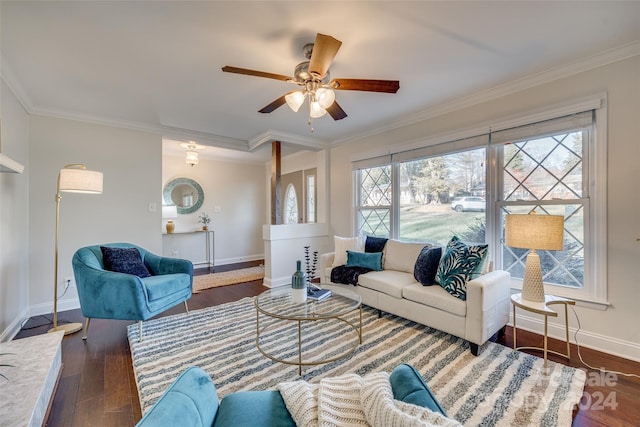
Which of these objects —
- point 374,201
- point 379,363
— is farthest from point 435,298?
point 374,201

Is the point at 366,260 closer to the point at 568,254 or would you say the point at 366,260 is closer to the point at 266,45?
the point at 568,254

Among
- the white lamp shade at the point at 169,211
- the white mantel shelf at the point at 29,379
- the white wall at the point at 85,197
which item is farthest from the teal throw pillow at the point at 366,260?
the white lamp shade at the point at 169,211

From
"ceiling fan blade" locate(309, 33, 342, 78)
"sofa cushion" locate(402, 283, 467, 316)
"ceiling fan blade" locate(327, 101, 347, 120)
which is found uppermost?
"ceiling fan blade" locate(309, 33, 342, 78)

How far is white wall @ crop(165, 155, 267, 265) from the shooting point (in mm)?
5469

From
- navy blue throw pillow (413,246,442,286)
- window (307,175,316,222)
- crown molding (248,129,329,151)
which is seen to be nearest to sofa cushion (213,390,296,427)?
navy blue throw pillow (413,246,442,286)

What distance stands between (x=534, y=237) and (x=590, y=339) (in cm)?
110

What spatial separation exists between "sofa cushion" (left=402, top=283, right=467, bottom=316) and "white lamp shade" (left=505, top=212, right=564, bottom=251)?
2.10ft

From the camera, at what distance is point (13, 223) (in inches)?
99.8

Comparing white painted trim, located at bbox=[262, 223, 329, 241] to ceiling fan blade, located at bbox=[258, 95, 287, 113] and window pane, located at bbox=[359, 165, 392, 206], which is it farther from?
ceiling fan blade, located at bbox=[258, 95, 287, 113]

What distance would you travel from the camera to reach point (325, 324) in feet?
8.48

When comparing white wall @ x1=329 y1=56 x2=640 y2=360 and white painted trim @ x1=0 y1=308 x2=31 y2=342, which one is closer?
white wall @ x1=329 y1=56 x2=640 y2=360

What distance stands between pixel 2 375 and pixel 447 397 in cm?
242

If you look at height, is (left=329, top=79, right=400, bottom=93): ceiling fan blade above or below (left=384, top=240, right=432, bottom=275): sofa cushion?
above

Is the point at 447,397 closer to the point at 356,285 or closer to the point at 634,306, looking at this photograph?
the point at 356,285
